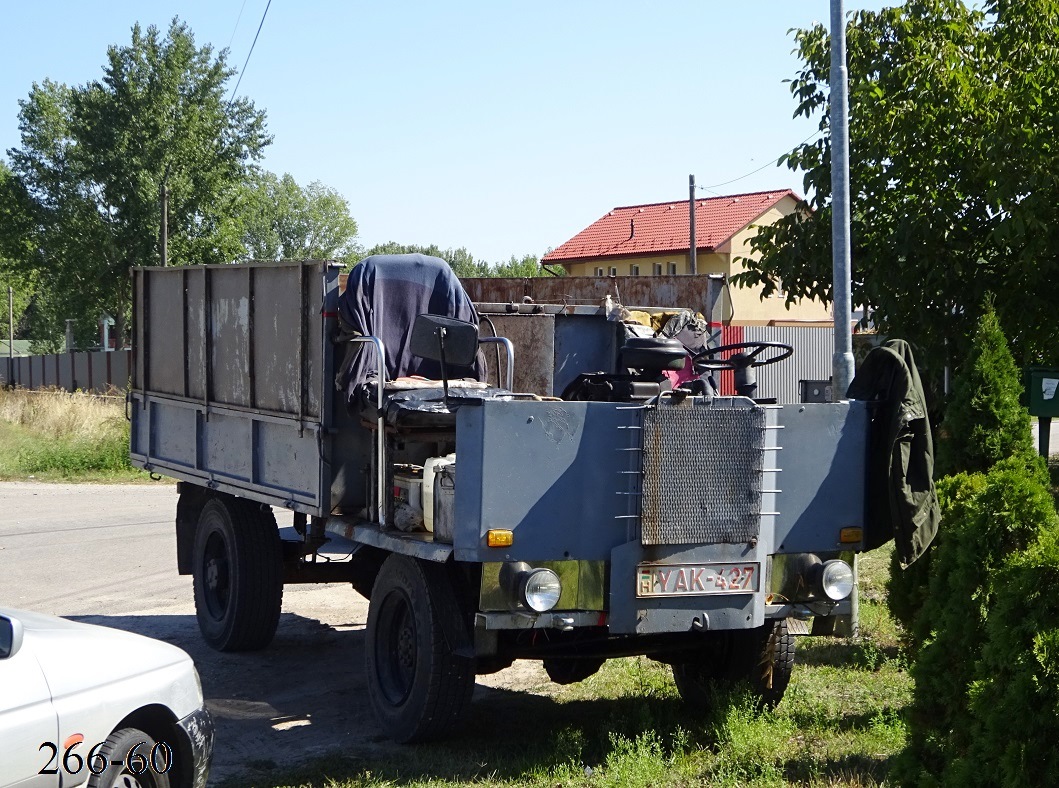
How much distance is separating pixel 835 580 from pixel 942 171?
9015 millimetres

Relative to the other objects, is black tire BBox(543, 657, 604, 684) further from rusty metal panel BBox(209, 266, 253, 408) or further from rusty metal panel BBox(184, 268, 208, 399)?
rusty metal panel BBox(184, 268, 208, 399)

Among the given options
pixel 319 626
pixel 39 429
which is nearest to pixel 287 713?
pixel 319 626

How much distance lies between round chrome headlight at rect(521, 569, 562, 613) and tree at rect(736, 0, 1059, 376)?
881 centimetres

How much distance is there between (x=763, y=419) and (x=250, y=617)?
4.10m

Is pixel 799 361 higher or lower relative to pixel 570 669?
higher

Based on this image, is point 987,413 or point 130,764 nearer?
point 130,764

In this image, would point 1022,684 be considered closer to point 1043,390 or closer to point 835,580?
point 835,580

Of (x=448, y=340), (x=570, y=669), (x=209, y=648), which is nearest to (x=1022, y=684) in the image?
(x=448, y=340)

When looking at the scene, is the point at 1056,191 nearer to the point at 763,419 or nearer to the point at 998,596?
the point at 763,419

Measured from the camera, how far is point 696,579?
5.80m

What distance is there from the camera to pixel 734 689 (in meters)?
6.52

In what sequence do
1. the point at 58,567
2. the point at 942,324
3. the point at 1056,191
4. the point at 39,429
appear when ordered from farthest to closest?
the point at 39,429, the point at 942,324, the point at 1056,191, the point at 58,567

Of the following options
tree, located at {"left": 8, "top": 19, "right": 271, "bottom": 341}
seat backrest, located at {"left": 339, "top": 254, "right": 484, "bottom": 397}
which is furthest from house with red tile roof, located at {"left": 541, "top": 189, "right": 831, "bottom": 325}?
seat backrest, located at {"left": 339, "top": 254, "right": 484, "bottom": 397}

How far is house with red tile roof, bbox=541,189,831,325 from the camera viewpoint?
5112 cm
